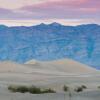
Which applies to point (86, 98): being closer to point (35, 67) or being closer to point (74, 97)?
point (74, 97)

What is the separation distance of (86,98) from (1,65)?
5095 centimetres

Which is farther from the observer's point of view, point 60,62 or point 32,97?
point 60,62

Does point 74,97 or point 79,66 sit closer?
point 74,97

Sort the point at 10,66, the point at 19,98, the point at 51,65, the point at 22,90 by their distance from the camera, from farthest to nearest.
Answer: the point at 51,65 → the point at 10,66 → the point at 22,90 → the point at 19,98

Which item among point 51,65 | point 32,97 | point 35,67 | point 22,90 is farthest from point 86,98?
point 51,65

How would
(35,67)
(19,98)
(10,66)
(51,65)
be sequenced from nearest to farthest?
(19,98) < (10,66) < (35,67) < (51,65)

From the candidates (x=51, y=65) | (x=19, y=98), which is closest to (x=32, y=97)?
(x=19, y=98)

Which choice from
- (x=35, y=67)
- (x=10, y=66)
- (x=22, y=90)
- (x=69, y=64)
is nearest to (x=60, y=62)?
(x=69, y=64)

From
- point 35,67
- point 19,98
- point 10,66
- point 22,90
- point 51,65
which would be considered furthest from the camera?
point 51,65

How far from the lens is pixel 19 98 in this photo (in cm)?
1792

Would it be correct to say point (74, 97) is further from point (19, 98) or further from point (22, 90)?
point (22, 90)

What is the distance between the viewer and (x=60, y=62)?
85812 mm

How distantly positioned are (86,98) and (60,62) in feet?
220

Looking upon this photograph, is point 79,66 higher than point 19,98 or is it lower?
lower
